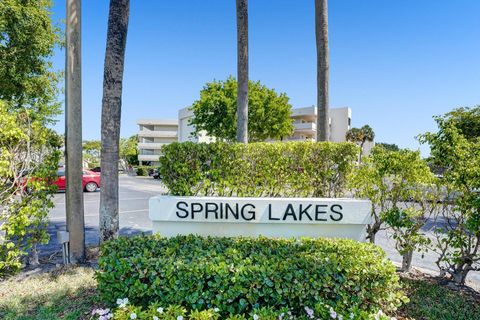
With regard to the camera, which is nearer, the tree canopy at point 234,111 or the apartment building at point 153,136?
the tree canopy at point 234,111

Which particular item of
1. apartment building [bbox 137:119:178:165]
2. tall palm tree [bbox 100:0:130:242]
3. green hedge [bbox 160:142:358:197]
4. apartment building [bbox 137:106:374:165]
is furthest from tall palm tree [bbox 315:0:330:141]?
apartment building [bbox 137:119:178:165]

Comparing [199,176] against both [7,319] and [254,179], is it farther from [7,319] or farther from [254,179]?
[7,319]

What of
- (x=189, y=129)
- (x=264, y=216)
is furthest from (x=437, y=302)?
(x=189, y=129)

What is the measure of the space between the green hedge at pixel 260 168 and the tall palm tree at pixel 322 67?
1.56 metres

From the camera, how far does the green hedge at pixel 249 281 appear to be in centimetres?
281

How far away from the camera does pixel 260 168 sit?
4.82m

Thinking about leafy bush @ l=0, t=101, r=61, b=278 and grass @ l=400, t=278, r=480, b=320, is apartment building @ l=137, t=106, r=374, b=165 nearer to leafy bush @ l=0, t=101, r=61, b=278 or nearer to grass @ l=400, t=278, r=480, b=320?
leafy bush @ l=0, t=101, r=61, b=278

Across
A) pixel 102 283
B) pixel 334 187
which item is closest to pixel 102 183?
pixel 102 283

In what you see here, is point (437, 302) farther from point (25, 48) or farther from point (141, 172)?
point (141, 172)

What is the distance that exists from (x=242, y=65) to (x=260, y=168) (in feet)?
9.44

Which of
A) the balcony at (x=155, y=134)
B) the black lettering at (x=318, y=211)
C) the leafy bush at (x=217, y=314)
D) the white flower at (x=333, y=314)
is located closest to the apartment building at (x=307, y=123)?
the balcony at (x=155, y=134)

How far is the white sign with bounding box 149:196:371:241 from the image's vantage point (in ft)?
14.4

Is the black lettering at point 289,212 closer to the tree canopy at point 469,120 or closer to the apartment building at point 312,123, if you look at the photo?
the tree canopy at point 469,120

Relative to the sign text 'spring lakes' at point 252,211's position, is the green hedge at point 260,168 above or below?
above
